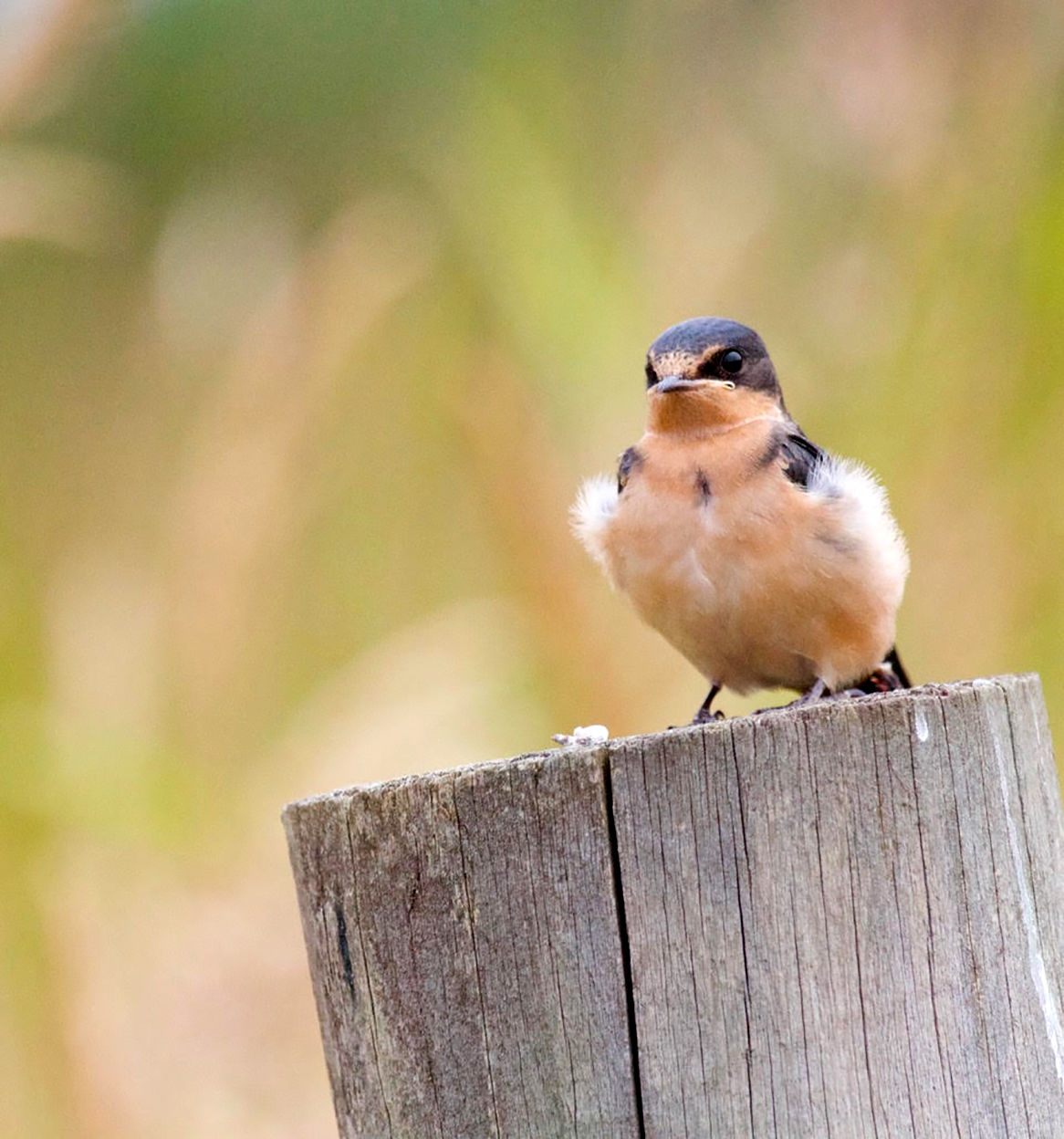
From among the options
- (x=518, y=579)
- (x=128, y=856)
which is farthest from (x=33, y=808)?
(x=518, y=579)

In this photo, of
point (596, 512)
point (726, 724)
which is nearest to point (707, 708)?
point (596, 512)

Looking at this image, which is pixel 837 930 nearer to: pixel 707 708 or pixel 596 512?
pixel 596 512

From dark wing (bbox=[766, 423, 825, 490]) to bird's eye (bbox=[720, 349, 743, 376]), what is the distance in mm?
157

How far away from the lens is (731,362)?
297 cm

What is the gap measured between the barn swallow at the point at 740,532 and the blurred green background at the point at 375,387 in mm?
418

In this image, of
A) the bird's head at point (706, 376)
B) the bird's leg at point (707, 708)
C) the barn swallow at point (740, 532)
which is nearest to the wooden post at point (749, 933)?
the barn swallow at point (740, 532)

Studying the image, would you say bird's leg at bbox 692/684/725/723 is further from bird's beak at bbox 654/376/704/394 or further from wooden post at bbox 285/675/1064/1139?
wooden post at bbox 285/675/1064/1139

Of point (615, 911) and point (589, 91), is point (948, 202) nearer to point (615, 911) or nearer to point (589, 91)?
point (589, 91)

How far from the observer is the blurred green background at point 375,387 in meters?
3.11

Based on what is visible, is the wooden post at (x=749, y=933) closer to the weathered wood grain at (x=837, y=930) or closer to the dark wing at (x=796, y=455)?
the weathered wood grain at (x=837, y=930)

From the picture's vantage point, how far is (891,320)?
11.3 ft

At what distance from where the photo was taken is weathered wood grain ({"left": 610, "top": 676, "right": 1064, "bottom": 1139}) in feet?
4.94

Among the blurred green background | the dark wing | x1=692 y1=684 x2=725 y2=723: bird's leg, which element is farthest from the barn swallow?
the blurred green background

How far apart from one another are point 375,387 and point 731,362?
1186mm
